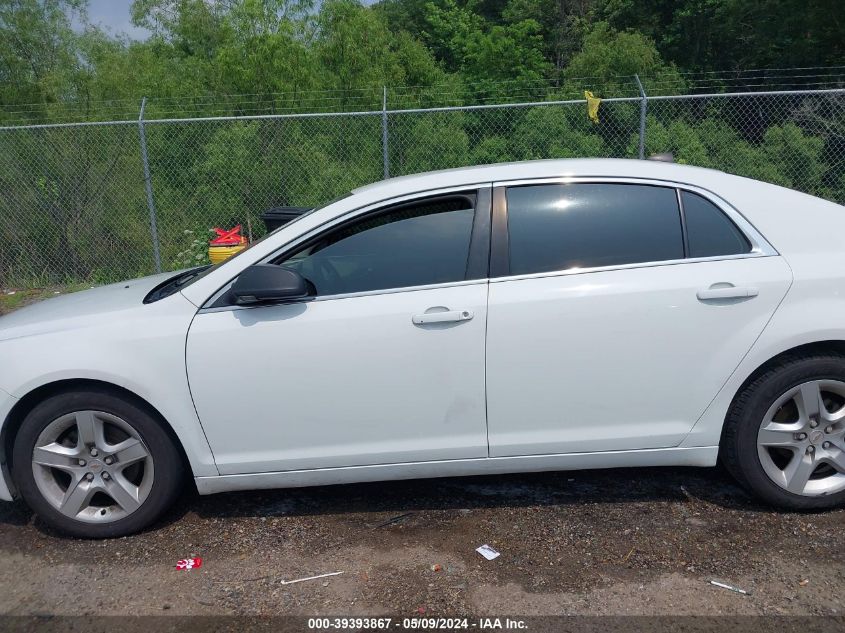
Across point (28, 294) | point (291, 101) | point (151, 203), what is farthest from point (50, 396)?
point (291, 101)

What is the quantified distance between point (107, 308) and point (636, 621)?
279 cm

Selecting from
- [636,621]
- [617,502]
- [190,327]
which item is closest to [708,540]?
[617,502]

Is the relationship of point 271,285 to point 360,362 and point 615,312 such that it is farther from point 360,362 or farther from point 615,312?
point 615,312

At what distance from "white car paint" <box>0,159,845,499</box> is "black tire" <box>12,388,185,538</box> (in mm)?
88

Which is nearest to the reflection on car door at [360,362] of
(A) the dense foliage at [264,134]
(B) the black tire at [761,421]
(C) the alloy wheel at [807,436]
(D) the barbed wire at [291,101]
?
(B) the black tire at [761,421]

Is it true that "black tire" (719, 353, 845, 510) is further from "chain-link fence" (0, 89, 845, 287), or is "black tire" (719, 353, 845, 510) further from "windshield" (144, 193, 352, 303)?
"chain-link fence" (0, 89, 845, 287)

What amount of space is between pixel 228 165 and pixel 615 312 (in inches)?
300

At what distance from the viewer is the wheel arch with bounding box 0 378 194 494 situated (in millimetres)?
3561

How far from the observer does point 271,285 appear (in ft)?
11.2

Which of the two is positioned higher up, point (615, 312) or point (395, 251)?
point (395, 251)

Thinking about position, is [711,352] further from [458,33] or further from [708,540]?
[458,33]

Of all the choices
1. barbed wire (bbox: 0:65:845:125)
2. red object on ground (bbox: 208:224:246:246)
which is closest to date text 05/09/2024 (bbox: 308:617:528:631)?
red object on ground (bbox: 208:224:246:246)

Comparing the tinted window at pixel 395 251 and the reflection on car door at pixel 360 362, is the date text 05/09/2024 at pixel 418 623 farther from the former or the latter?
the tinted window at pixel 395 251

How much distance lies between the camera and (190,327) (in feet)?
11.6
